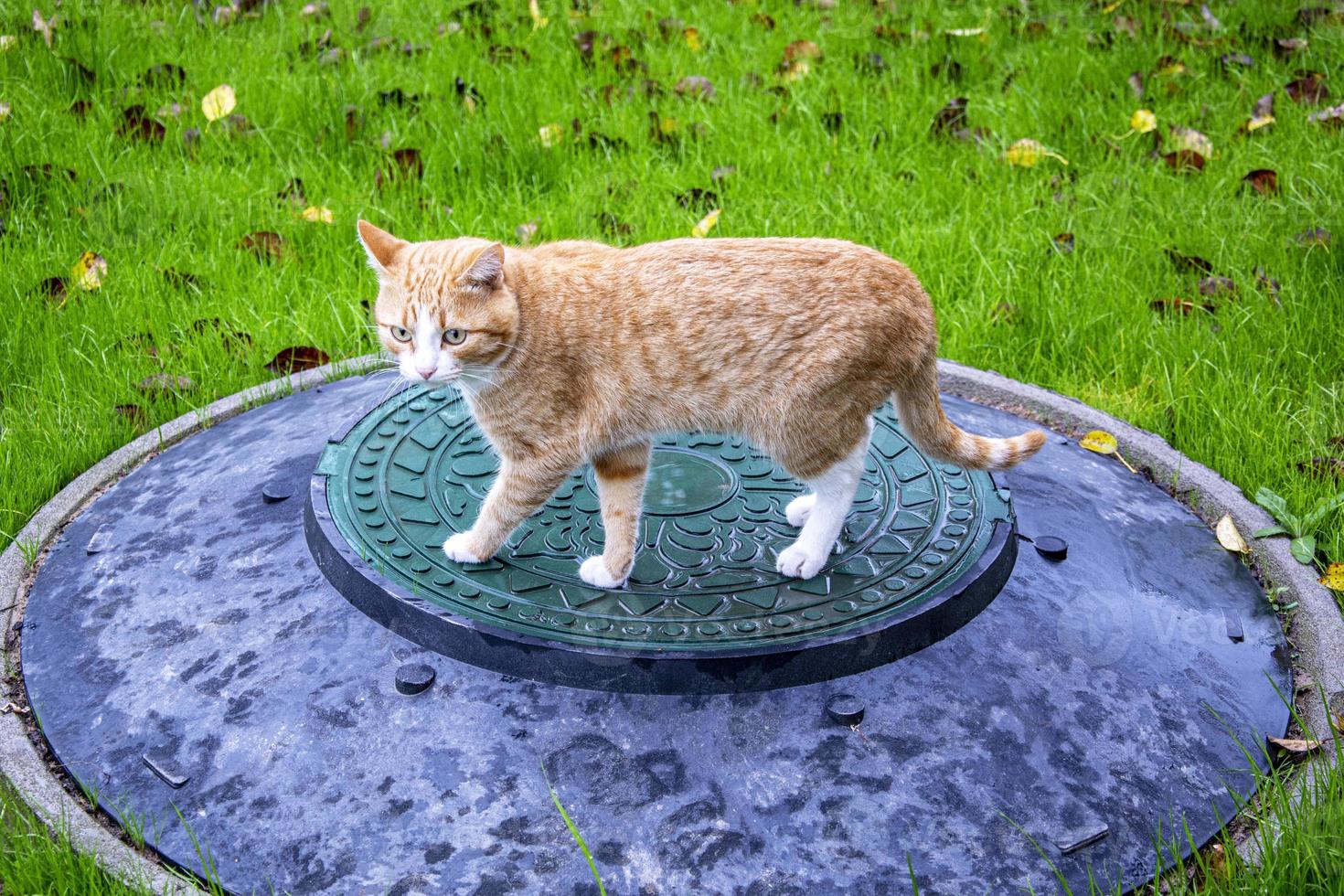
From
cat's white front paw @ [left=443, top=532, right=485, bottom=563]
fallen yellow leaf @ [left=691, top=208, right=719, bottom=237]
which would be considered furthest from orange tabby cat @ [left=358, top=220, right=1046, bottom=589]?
fallen yellow leaf @ [left=691, top=208, right=719, bottom=237]

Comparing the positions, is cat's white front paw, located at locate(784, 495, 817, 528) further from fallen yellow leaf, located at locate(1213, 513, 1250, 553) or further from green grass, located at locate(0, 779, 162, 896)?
green grass, located at locate(0, 779, 162, 896)

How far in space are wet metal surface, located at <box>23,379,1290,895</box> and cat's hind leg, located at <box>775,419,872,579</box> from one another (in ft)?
1.08

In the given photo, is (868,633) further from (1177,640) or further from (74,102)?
(74,102)

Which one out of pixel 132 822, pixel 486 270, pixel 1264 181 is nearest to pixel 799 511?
pixel 486 270

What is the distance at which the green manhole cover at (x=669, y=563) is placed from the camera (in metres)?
2.50

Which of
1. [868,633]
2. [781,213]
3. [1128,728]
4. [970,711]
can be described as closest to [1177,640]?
[1128,728]

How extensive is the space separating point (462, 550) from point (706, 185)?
106 inches

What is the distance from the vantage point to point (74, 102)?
5.18 meters

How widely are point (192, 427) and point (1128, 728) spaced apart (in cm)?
268

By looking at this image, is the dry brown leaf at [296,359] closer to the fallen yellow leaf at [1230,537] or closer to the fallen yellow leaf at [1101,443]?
the fallen yellow leaf at [1101,443]

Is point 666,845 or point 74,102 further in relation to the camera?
point 74,102

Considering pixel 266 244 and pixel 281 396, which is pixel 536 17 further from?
pixel 281 396

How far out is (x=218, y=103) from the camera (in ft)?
17.3

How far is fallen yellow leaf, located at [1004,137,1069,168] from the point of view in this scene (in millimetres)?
5094
